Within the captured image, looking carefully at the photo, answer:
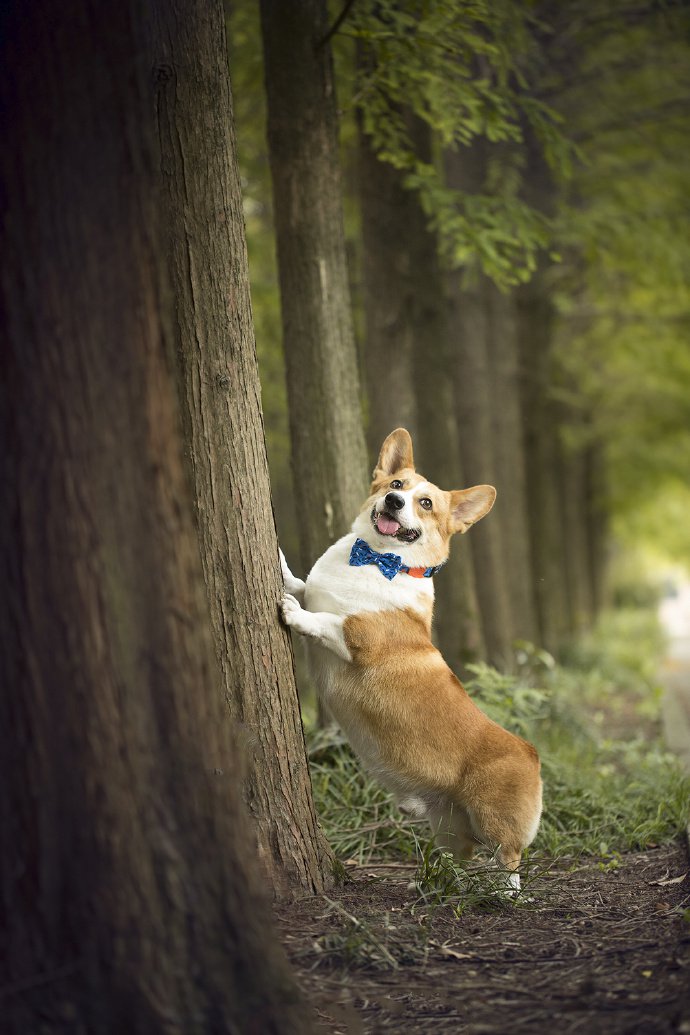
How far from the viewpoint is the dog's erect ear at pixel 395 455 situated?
597 centimetres

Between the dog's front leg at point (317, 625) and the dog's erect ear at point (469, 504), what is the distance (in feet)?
3.52

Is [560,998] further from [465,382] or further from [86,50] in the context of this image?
[465,382]

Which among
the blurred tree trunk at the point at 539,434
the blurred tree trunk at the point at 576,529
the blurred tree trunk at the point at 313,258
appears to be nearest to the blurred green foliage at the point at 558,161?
the blurred tree trunk at the point at 313,258

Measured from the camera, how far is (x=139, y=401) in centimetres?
331

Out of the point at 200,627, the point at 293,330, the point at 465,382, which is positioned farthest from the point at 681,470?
the point at 200,627

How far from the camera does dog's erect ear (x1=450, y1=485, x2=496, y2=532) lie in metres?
5.86

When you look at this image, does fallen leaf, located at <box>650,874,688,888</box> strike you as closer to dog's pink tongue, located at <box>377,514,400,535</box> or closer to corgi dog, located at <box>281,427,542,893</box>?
corgi dog, located at <box>281,427,542,893</box>

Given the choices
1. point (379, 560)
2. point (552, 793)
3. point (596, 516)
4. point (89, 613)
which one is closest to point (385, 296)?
point (379, 560)

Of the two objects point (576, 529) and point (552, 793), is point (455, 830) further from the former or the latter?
point (576, 529)

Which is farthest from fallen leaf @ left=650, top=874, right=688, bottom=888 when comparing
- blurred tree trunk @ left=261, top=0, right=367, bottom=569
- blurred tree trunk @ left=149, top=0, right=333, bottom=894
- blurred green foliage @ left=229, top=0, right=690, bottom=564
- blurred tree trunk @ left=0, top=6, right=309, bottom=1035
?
blurred green foliage @ left=229, top=0, right=690, bottom=564

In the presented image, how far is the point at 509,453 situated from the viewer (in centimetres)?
1245

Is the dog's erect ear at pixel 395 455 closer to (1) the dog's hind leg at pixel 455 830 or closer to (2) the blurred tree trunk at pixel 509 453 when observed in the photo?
(1) the dog's hind leg at pixel 455 830

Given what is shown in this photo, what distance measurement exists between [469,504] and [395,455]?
518 millimetres

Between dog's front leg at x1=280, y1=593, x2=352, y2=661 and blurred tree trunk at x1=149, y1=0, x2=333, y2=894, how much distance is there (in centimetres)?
17
